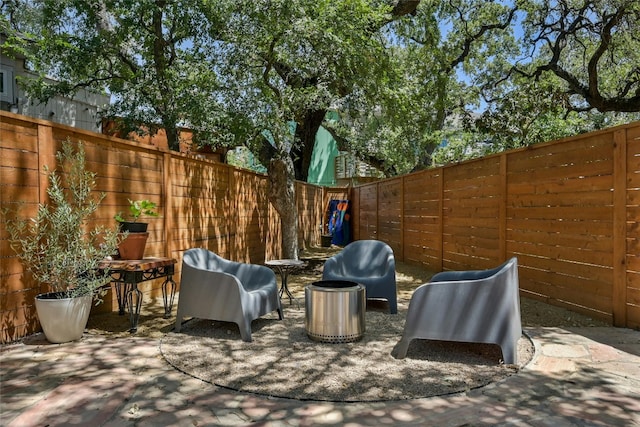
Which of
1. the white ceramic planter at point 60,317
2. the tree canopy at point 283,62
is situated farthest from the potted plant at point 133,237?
the tree canopy at point 283,62

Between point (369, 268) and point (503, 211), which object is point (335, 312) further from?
point (503, 211)

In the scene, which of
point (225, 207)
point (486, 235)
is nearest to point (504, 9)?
point (486, 235)

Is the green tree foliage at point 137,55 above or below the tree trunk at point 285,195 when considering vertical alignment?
above

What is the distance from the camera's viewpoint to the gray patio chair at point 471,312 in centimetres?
330

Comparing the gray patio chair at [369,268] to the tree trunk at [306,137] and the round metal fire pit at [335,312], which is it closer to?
the round metal fire pit at [335,312]

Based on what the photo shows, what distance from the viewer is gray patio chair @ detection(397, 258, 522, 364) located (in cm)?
330

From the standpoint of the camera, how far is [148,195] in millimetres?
5297

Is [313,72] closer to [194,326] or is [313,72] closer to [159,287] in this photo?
[159,287]

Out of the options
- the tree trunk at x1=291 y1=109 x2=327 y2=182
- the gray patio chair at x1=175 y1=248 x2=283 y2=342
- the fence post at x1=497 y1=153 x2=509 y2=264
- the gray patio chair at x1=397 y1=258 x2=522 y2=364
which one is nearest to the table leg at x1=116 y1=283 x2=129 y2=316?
the gray patio chair at x1=175 y1=248 x2=283 y2=342

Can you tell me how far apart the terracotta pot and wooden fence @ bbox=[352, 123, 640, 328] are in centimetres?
448

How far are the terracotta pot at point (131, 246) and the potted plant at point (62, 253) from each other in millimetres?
204

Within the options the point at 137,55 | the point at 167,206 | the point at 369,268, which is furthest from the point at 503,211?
the point at 137,55

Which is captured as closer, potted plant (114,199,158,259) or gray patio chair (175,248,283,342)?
gray patio chair (175,248,283,342)

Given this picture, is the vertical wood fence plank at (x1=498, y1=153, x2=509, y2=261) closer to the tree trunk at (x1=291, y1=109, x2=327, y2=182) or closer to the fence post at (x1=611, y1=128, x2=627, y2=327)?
the fence post at (x1=611, y1=128, x2=627, y2=327)
